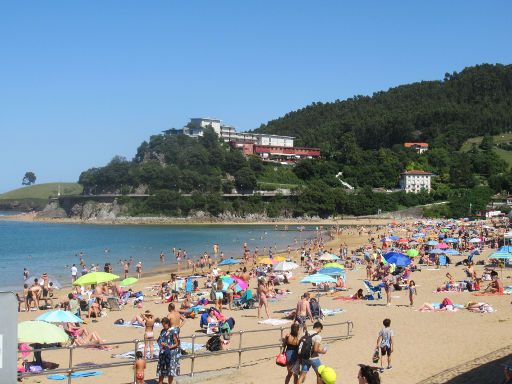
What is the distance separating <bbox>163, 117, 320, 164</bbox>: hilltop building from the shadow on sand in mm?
118381

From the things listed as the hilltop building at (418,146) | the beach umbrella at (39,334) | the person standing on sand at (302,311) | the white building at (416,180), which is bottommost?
the person standing on sand at (302,311)

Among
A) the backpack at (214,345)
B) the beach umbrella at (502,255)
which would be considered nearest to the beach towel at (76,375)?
the backpack at (214,345)

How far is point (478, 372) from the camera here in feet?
30.7

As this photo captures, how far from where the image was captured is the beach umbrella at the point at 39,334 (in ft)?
34.1

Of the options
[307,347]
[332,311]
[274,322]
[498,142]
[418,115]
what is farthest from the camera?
[418,115]

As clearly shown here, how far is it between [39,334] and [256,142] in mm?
135333

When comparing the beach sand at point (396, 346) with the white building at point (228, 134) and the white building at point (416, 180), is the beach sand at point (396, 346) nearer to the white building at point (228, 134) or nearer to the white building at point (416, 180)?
the white building at point (416, 180)

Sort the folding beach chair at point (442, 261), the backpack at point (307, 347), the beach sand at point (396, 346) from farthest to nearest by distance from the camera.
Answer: the folding beach chair at point (442, 261) < the beach sand at point (396, 346) < the backpack at point (307, 347)

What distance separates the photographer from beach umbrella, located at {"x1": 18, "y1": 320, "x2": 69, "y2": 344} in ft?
34.1

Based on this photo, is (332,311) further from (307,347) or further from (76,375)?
(307,347)

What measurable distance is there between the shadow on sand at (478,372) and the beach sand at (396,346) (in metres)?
0.01

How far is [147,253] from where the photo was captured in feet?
156

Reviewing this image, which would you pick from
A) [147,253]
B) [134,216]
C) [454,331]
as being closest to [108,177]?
[134,216]

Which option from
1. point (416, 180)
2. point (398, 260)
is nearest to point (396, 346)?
point (398, 260)
